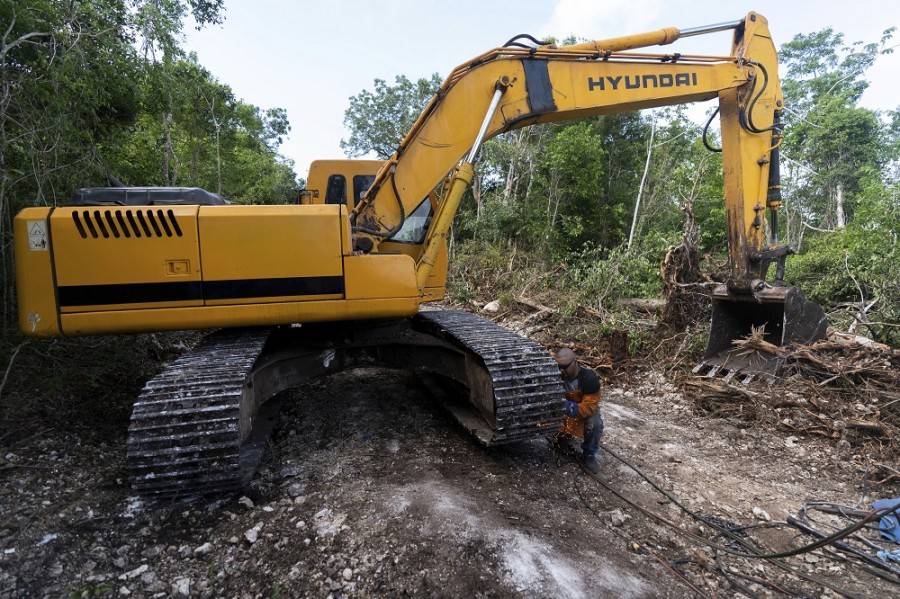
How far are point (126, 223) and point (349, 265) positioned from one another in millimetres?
1399

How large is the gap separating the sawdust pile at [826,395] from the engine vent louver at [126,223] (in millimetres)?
4867

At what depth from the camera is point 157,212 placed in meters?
3.02

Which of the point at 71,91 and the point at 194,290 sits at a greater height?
the point at 71,91

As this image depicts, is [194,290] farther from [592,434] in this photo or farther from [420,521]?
[592,434]

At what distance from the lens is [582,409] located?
3.44 meters

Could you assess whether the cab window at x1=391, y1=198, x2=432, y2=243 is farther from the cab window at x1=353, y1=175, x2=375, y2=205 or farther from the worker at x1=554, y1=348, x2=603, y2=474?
the worker at x1=554, y1=348, x2=603, y2=474

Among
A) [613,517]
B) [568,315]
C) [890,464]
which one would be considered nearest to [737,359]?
[890,464]

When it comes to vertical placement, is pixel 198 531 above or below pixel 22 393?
below

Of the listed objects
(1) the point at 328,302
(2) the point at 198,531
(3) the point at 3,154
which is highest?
(3) the point at 3,154

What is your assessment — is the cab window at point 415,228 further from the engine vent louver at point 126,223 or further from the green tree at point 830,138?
the green tree at point 830,138

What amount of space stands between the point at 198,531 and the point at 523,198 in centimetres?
1432

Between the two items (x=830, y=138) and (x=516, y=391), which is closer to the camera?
(x=516, y=391)

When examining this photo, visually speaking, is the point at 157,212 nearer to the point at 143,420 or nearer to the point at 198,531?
the point at 143,420

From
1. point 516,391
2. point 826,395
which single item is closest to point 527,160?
point 826,395
